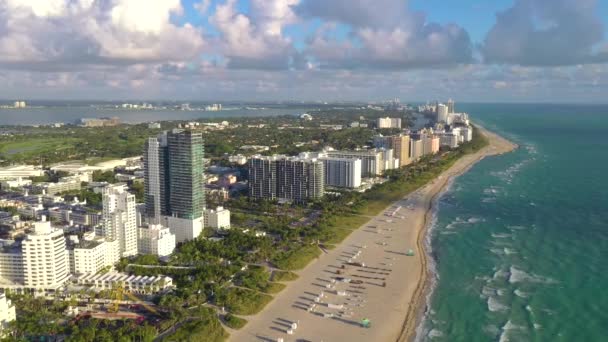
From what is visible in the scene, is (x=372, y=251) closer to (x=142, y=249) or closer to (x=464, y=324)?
(x=464, y=324)

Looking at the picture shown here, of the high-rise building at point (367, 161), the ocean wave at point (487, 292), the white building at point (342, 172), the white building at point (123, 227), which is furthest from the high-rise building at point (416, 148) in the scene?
the white building at point (123, 227)

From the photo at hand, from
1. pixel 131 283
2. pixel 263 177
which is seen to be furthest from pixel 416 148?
pixel 131 283

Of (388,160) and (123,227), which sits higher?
(388,160)

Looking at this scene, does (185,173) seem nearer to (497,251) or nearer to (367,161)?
(497,251)

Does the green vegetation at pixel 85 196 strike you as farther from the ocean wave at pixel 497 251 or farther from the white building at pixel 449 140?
the white building at pixel 449 140

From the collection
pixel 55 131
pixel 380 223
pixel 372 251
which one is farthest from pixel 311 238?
pixel 55 131

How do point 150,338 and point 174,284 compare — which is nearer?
point 150,338
